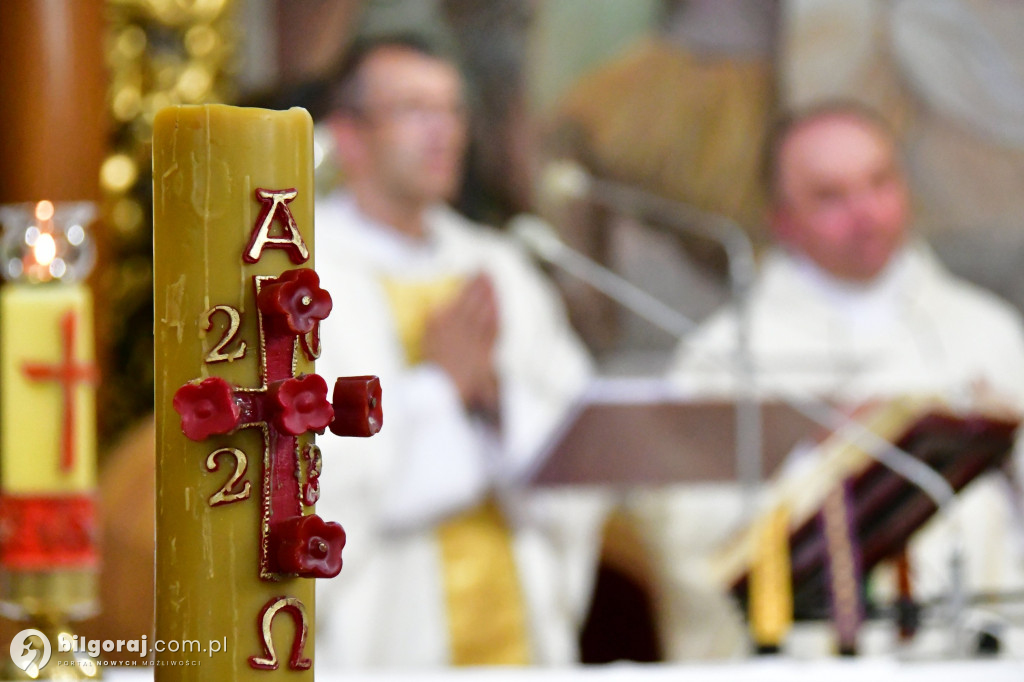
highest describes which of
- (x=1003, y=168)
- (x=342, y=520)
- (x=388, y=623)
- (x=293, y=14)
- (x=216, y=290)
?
(x=293, y=14)

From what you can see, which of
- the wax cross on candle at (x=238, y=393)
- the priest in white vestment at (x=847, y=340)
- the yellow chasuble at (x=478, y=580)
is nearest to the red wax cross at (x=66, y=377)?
the wax cross on candle at (x=238, y=393)

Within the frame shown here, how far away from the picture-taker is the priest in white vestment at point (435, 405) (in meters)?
2.96

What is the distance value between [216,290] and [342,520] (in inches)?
90.8

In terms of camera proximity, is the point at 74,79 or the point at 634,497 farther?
the point at 634,497

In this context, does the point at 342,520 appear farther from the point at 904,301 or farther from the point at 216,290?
the point at 216,290

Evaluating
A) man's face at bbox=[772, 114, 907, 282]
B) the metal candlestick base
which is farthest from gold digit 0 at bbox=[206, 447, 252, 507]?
man's face at bbox=[772, 114, 907, 282]

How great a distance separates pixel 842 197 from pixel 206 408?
281 cm

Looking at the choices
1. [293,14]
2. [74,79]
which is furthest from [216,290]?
[293,14]

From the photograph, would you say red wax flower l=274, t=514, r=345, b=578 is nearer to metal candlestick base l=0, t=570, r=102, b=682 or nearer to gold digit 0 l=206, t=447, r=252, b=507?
gold digit 0 l=206, t=447, r=252, b=507

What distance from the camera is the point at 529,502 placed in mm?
3035

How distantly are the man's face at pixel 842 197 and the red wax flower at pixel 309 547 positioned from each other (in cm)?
265

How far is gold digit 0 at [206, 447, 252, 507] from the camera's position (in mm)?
709

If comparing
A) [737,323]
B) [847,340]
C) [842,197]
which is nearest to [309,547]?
[737,323]

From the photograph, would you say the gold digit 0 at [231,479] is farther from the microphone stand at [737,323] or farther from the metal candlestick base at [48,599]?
the microphone stand at [737,323]
